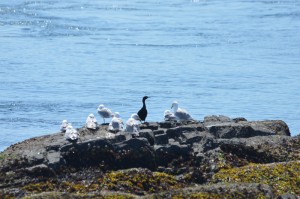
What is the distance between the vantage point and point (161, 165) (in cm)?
1264

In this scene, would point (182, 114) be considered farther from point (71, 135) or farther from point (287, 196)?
point (287, 196)

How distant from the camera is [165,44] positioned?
47594 millimetres

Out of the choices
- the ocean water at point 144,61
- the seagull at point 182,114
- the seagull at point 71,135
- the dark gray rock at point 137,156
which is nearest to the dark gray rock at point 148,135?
the dark gray rock at point 137,156

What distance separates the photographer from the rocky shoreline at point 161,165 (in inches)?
430

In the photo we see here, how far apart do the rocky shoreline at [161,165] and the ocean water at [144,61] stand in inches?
443

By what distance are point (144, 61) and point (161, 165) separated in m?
29.8

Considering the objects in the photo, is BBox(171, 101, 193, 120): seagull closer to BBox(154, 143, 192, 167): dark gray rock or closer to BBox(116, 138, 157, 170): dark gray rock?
BBox(154, 143, 192, 167): dark gray rock

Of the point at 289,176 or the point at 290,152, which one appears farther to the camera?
the point at 290,152

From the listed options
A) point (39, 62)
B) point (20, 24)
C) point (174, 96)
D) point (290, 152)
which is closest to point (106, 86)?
point (174, 96)

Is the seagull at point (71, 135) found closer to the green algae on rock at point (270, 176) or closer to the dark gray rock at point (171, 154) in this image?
the dark gray rock at point (171, 154)

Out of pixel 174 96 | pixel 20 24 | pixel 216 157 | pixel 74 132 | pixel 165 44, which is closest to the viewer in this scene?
pixel 216 157

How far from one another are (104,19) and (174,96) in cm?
2594

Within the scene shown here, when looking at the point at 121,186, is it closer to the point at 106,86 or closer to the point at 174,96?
the point at 174,96

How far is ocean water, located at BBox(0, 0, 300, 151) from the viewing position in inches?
1233
